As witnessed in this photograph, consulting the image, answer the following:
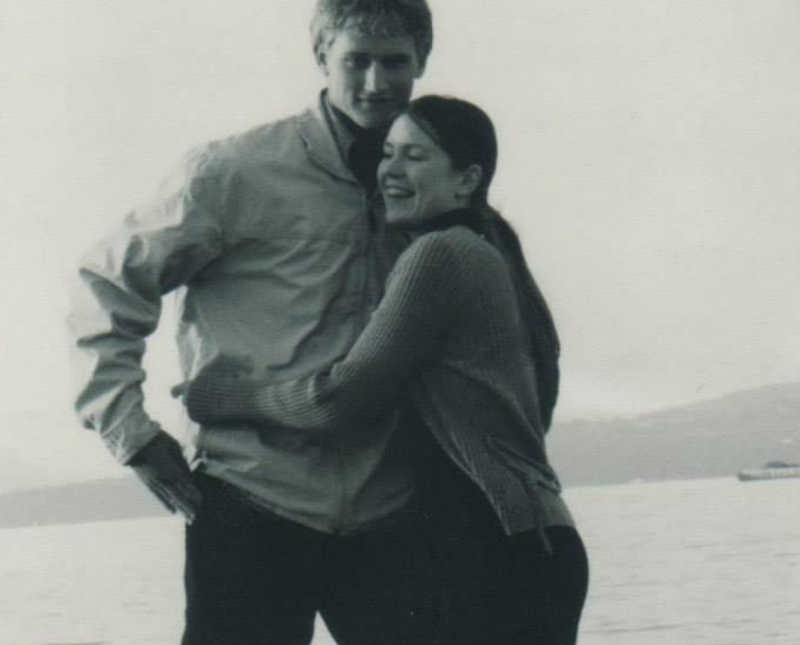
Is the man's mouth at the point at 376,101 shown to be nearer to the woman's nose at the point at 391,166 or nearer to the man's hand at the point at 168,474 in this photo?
the woman's nose at the point at 391,166

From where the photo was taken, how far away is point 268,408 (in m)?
3.20

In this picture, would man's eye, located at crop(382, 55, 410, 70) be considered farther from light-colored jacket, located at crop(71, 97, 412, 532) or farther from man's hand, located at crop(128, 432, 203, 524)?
man's hand, located at crop(128, 432, 203, 524)

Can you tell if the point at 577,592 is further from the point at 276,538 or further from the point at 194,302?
the point at 194,302

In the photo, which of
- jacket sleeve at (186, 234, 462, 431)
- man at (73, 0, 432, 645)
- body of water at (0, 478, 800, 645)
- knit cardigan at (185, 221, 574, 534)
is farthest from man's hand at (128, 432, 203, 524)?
body of water at (0, 478, 800, 645)

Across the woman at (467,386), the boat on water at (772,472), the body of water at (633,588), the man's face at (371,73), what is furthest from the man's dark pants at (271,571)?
the boat on water at (772,472)

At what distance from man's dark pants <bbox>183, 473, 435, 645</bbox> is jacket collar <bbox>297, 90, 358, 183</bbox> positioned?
546 mm

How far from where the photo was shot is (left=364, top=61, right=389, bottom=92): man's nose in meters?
3.29

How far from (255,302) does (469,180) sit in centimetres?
42

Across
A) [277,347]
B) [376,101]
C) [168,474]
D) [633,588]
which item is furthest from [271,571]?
[633,588]

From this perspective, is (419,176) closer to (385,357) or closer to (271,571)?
(385,357)

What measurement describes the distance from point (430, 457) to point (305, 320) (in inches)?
13.1

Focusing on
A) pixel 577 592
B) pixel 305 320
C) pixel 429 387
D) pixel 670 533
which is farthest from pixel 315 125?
pixel 670 533

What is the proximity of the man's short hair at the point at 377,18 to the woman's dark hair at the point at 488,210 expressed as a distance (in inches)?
7.3

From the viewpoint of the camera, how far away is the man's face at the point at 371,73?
3.29m
